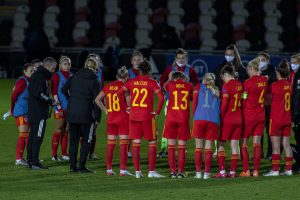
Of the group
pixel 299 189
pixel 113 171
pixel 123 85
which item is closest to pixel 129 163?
pixel 113 171

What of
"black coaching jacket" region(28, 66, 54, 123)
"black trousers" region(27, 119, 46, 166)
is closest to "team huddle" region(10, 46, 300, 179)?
"black trousers" region(27, 119, 46, 166)

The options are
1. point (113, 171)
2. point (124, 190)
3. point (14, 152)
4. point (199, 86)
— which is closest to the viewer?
point (124, 190)

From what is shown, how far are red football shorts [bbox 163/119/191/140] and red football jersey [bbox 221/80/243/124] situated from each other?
0.51 meters

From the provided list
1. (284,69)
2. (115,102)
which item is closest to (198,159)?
(115,102)

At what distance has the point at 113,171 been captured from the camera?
14719 millimetres

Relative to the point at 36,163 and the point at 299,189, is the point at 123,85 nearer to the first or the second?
the point at 36,163

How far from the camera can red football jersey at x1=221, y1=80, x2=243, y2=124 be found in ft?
45.2

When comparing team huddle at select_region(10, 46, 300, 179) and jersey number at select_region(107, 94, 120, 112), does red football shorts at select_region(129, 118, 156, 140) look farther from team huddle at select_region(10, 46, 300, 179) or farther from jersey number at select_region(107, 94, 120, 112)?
jersey number at select_region(107, 94, 120, 112)

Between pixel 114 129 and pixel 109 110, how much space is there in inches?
11.2

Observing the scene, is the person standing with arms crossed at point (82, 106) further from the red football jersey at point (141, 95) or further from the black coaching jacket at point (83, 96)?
the red football jersey at point (141, 95)

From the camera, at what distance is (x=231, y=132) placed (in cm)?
1396

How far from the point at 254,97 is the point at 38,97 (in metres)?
3.11

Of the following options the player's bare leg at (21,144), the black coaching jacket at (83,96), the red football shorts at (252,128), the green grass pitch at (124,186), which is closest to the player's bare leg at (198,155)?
the green grass pitch at (124,186)

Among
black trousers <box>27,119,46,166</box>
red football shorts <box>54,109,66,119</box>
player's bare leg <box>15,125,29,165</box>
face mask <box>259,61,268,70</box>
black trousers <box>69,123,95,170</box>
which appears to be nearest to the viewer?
black trousers <box>69,123,95,170</box>
